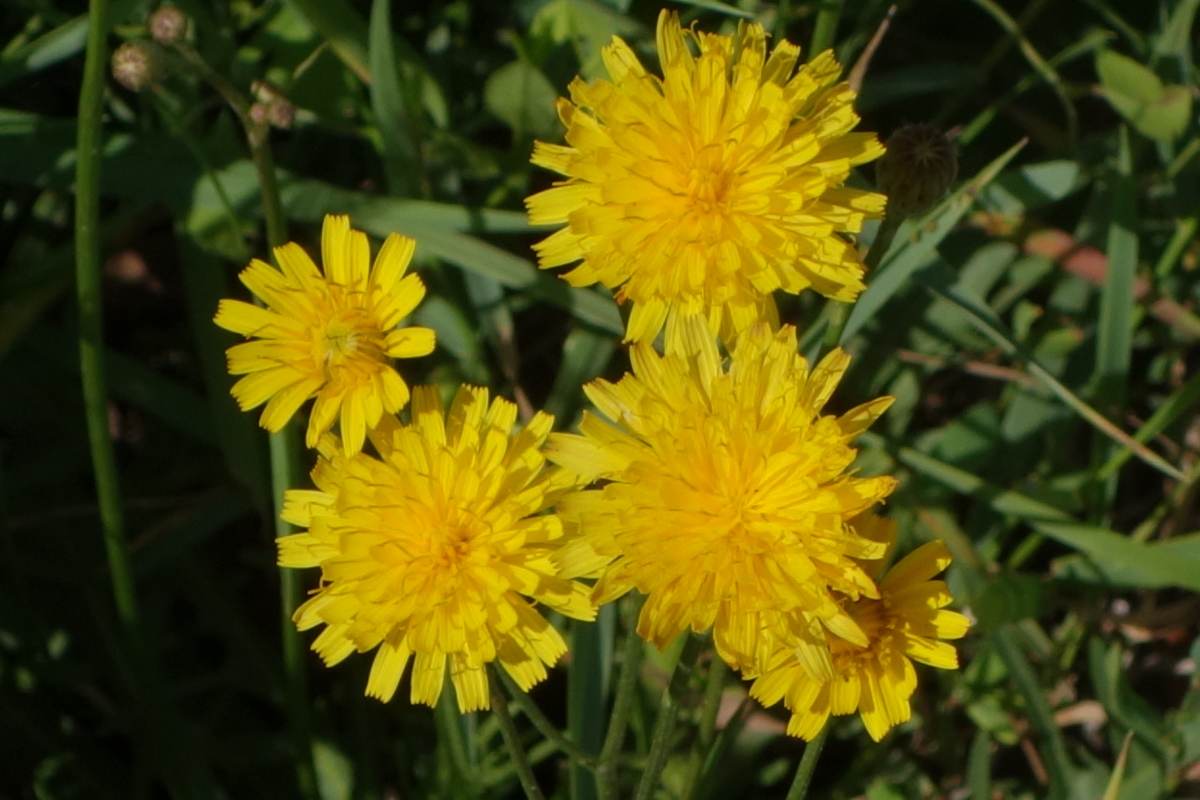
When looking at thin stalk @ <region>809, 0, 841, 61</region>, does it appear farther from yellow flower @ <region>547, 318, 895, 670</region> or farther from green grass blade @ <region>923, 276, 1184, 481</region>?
yellow flower @ <region>547, 318, 895, 670</region>

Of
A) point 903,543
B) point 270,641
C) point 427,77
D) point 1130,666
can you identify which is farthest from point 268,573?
point 1130,666

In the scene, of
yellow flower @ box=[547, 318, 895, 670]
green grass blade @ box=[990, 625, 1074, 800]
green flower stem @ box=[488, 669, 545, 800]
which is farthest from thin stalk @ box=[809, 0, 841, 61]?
green flower stem @ box=[488, 669, 545, 800]

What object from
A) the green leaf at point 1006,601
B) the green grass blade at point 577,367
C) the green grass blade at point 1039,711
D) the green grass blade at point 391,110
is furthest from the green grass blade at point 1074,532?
the green grass blade at point 391,110

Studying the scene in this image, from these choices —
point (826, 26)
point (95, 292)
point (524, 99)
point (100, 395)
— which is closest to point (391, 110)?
point (524, 99)

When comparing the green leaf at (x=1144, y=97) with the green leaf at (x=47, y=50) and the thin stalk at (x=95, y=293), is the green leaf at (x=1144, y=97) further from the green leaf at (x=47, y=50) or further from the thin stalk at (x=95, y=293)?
the green leaf at (x=47, y=50)

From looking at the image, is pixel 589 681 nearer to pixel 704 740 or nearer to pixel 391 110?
pixel 704 740
